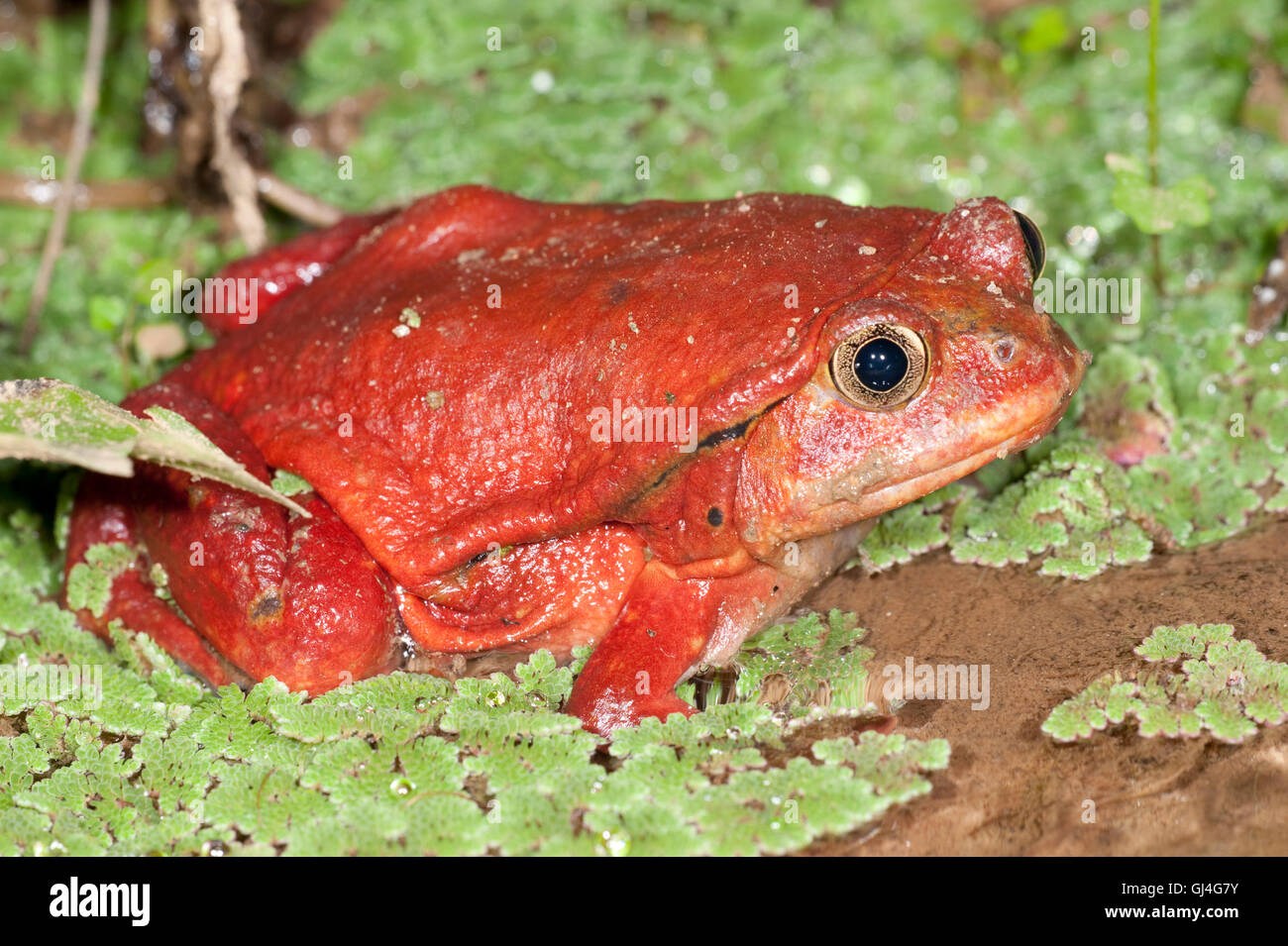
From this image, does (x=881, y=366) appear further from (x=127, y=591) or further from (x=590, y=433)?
(x=127, y=591)

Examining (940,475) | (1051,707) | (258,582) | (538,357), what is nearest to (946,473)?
(940,475)

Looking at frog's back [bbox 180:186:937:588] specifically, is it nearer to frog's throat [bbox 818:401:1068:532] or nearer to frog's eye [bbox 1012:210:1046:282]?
frog's eye [bbox 1012:210:1046:282]

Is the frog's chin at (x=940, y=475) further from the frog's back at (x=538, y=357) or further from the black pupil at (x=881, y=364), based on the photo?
the frog's back at (x=538, y=357)

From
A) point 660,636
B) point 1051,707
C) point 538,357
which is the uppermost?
point 538,357

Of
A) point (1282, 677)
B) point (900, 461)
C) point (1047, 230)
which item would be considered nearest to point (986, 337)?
point (900, 461)

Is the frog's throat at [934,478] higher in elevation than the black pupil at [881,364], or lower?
lower

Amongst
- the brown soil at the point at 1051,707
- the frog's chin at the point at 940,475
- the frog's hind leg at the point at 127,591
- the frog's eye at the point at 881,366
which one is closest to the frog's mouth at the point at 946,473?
the frog's chin at the point at 940,475

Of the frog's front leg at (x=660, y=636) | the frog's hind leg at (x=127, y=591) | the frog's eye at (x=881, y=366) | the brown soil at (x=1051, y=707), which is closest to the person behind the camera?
the brown soil at (x=1051, y=707)
